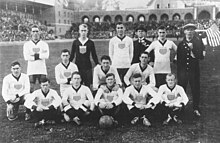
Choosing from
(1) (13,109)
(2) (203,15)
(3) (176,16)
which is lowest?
(1) (13,109)

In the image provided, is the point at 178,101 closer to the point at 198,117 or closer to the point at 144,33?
the point at 198,117

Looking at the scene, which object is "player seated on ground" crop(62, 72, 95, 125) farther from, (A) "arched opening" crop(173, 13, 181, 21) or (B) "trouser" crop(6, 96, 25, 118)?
(A) "arched opening" crop(173, 13, 181, 21)

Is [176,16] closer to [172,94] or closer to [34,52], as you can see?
[34,52]

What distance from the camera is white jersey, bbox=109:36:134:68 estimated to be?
444cm

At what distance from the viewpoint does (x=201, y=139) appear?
305 centimetres

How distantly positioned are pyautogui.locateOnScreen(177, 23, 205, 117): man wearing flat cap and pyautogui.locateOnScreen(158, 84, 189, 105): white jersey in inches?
12.2

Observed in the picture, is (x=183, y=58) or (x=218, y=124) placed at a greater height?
(x=183, y=58)

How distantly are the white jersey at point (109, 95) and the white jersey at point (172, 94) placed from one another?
23.0 inches

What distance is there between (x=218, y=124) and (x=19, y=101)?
2835 millimetres

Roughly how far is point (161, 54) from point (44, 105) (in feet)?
6.37

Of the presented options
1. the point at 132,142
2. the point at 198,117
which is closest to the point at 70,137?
the point at 132,142

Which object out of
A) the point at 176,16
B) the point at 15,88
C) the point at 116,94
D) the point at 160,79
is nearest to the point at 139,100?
the point at 116,94

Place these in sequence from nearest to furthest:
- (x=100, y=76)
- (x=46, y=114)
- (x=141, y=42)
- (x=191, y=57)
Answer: (x=46, y=114) < (x=191, y=57) < (x=100, y=76) < (x=141, y=42)

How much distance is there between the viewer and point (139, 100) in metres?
3.70
